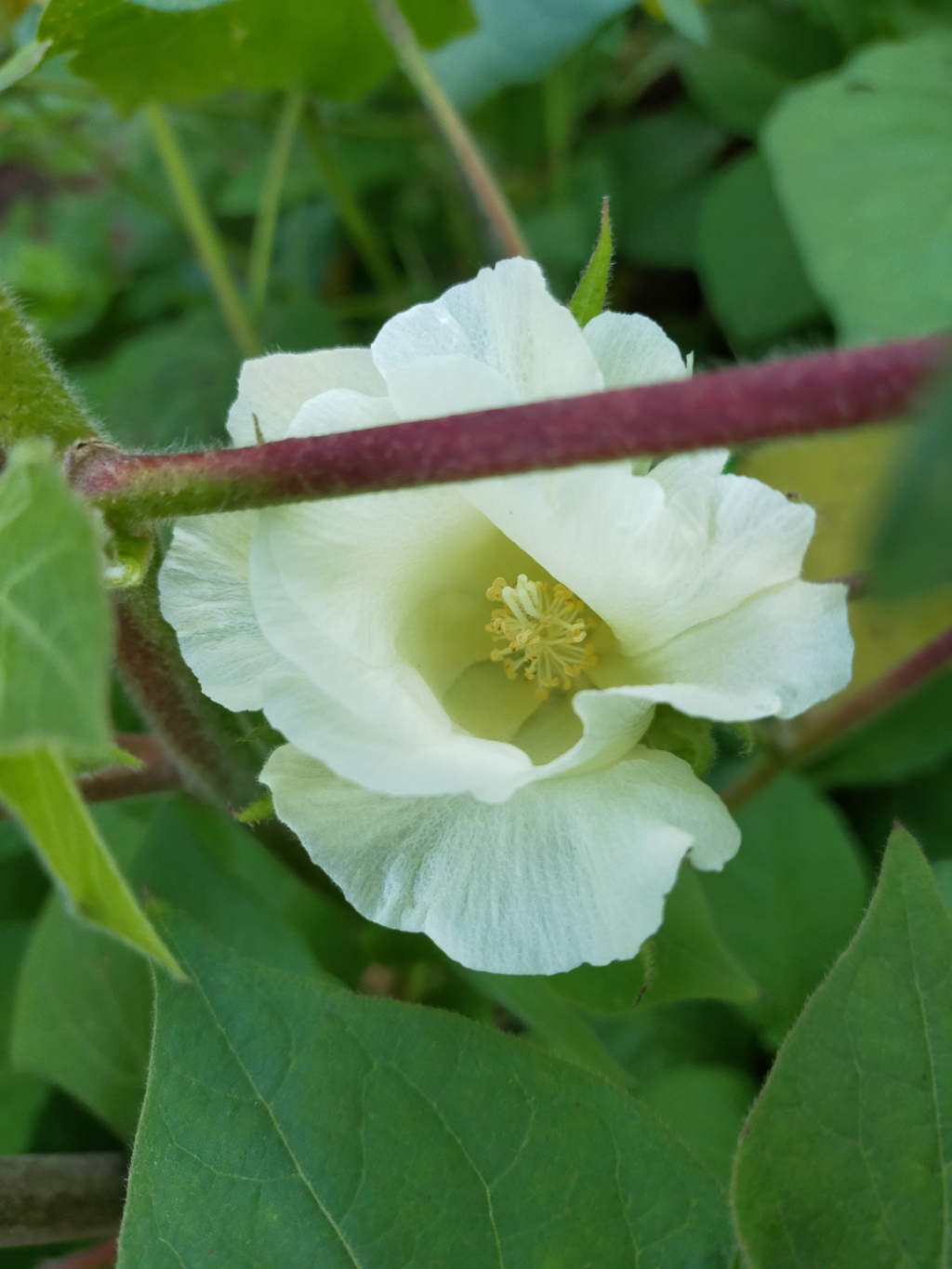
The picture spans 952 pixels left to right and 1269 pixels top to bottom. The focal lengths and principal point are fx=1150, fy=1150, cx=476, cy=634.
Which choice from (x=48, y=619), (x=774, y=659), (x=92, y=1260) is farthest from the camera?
(x=92, y=1260)

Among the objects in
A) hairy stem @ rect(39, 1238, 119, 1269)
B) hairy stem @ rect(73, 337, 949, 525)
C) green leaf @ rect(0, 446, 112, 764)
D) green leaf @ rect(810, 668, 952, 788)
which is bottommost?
green leaf @ rect(810, 668, 952, 788)

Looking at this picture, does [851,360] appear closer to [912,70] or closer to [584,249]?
[912,70]

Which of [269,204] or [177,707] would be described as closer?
[177,707]

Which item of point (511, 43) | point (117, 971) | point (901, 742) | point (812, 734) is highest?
point (511, 43)

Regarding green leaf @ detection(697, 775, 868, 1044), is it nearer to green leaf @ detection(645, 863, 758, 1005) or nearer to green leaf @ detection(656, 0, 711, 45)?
green leaf @ detection(645, 863, 758, 1005)

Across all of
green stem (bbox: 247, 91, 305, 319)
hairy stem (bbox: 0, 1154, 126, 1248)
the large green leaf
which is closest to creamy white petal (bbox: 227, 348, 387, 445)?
hairy stem (bbox: 0, 1154, 126, 1248)

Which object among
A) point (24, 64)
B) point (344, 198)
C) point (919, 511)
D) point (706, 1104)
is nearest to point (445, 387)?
point (919, 511)

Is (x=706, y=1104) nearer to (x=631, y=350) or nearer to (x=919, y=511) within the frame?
(x=631, y=350)
